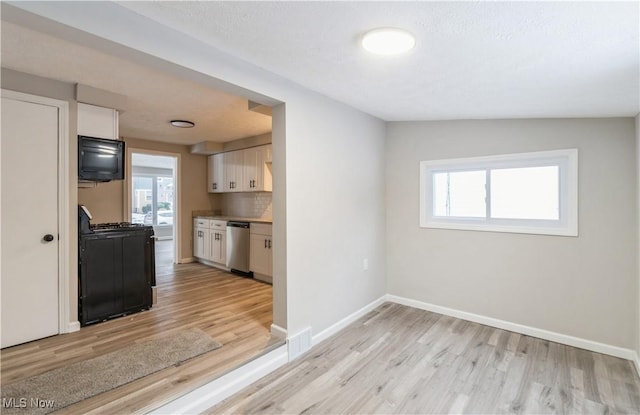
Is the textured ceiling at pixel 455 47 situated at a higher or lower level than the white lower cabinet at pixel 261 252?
higher

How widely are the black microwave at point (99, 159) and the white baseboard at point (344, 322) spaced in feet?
8.48

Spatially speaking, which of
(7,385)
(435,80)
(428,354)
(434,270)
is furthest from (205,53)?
(434,270)

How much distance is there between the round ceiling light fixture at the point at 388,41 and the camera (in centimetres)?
156

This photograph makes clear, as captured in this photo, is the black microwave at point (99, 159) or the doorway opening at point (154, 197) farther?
the doorway opening at point (154, 197)

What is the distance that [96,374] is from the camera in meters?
2.07

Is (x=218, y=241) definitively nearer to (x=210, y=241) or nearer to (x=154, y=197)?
(x=210, y=241)

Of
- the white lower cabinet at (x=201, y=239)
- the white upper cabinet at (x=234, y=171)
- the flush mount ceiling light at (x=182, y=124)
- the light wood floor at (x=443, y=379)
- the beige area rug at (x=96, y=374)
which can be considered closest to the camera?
the beige area rug at (x=96, y=374)

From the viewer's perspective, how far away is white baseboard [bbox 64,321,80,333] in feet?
9.10

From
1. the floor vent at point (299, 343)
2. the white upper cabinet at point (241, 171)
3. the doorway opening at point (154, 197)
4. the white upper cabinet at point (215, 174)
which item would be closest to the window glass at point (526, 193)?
the floor vent at point (299, 343)

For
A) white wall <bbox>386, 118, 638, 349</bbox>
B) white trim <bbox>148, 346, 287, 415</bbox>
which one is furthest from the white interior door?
white wall <bbox>386, 118, 638, 349</bbox>

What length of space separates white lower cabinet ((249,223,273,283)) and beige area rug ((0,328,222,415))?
73.6 inches

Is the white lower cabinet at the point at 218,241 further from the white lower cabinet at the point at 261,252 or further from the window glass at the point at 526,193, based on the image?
the window glass at the point at 526,193

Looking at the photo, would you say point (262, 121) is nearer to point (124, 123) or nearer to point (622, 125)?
point (124, 123)

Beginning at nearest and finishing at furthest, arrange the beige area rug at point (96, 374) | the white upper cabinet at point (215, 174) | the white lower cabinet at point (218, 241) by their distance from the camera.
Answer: the beige area rug at point (96, 374), the white lower cabinet at point (218, 241), the white upper cabinet at point (215, 174)
